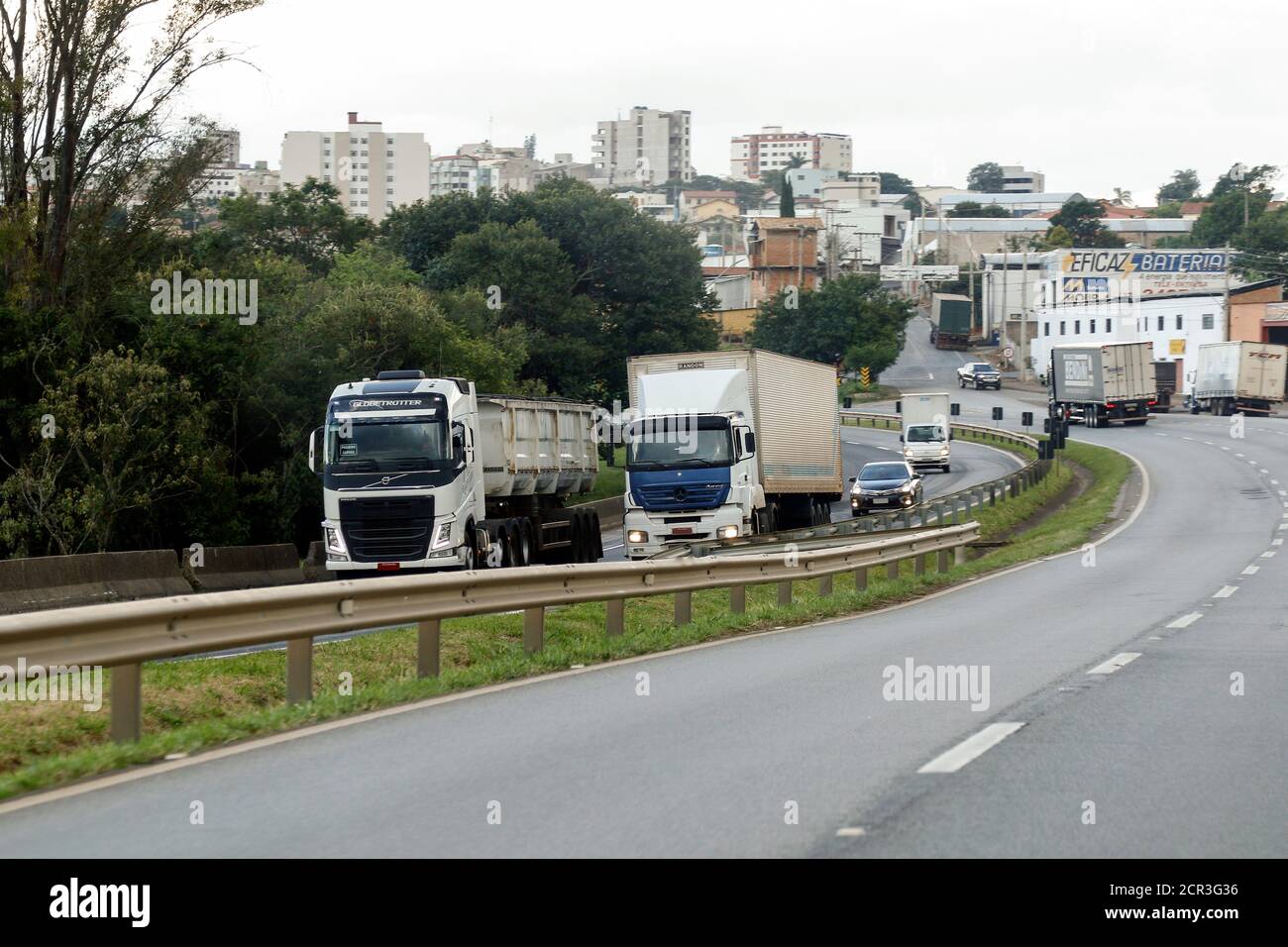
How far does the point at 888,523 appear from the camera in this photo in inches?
1380

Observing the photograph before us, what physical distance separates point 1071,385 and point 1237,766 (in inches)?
2975

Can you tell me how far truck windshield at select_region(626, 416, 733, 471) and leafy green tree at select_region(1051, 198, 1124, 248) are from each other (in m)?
157

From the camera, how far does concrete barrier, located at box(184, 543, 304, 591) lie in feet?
103

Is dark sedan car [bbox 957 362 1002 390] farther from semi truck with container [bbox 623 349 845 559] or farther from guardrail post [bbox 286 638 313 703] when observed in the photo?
guardrail post [bbox 286 638 313 703]

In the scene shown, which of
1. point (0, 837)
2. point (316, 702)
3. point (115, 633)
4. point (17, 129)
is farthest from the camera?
point (17, 129)

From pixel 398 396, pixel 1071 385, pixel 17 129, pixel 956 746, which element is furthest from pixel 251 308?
pixel 1071 385

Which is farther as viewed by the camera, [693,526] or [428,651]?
[693,526]

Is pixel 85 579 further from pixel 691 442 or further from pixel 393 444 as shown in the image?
pixel 691 442

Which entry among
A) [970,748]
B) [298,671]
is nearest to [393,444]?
[298,671]

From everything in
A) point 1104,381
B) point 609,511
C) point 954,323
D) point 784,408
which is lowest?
point 609,511

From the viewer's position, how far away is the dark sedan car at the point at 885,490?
4906cm

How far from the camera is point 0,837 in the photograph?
6.75 m

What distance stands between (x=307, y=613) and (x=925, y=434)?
5784cm
